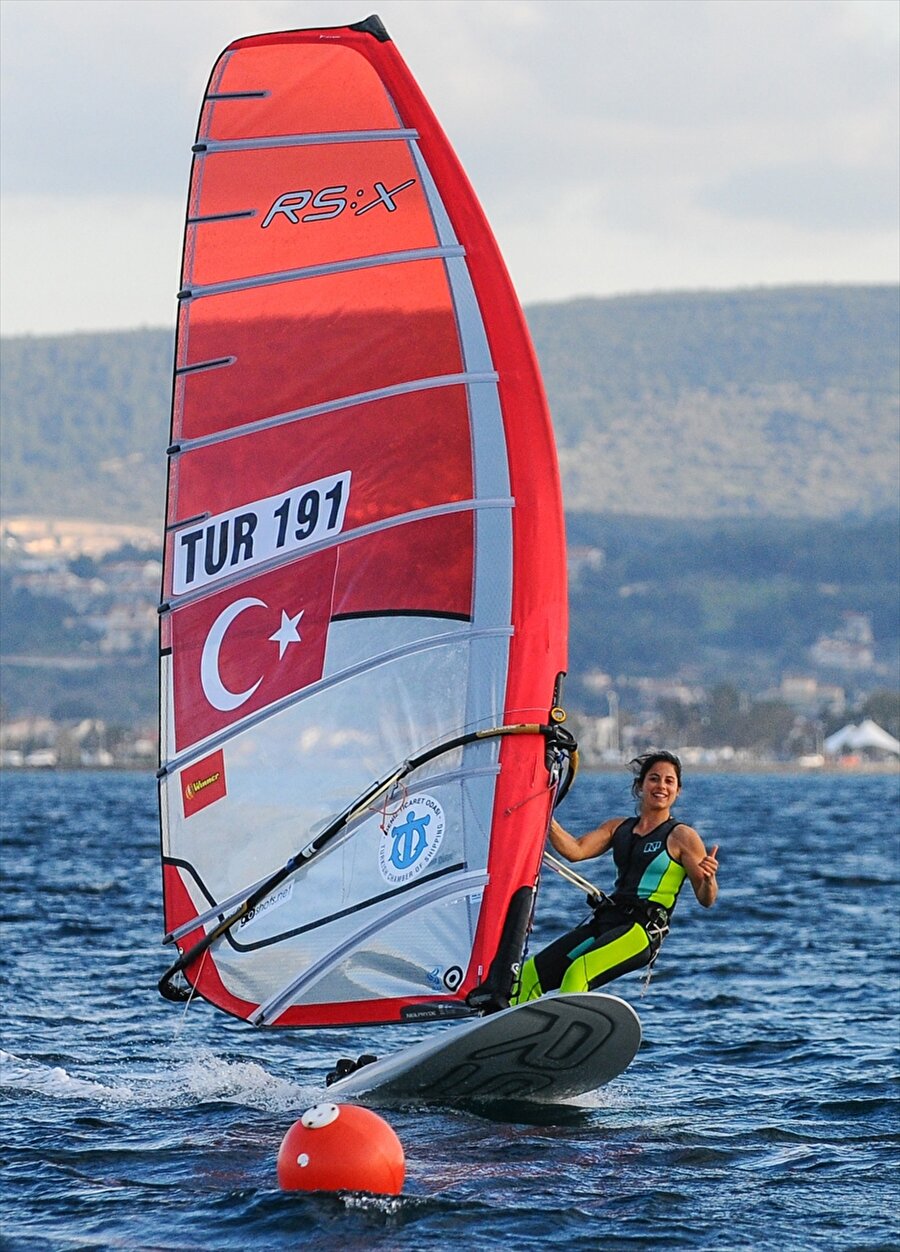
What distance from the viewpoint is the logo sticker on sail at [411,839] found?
8.54 m

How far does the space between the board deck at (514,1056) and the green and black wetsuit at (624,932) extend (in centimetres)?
28

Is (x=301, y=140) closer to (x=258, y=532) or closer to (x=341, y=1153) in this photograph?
(x=258, y=532)

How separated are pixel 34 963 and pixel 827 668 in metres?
175

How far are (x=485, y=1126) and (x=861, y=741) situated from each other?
139 meters

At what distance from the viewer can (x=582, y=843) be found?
29.1 ft

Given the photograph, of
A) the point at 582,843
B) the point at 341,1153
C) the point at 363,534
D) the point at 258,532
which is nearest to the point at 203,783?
the point at 258,532

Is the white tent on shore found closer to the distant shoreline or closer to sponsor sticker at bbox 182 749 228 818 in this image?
the distant shoreline

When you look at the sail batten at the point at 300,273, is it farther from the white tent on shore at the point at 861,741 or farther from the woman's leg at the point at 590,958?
the white tent on shore at the point at 861,741

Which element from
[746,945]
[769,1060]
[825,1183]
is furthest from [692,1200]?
[746,945]

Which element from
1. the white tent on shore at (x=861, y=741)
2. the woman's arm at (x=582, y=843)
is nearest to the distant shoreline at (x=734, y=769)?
the white tent on shore at (x=861, y=741)

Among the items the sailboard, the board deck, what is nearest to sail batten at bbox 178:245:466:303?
the sailboard

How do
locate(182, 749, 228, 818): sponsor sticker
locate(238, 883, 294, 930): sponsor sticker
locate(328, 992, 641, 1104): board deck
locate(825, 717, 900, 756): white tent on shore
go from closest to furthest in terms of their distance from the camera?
locate(328, 992, 641, 1104): board deck
locate(238, 883, 294, 930): sponsor sticker
locate(182, 749, 228, 818): sponsor sticker
locate(825, 717, 900, 756): white tent on shore

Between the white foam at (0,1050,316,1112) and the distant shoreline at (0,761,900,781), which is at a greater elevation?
the white foam at (0,1050,316,1112)

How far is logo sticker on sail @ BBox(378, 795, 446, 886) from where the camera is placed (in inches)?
336
